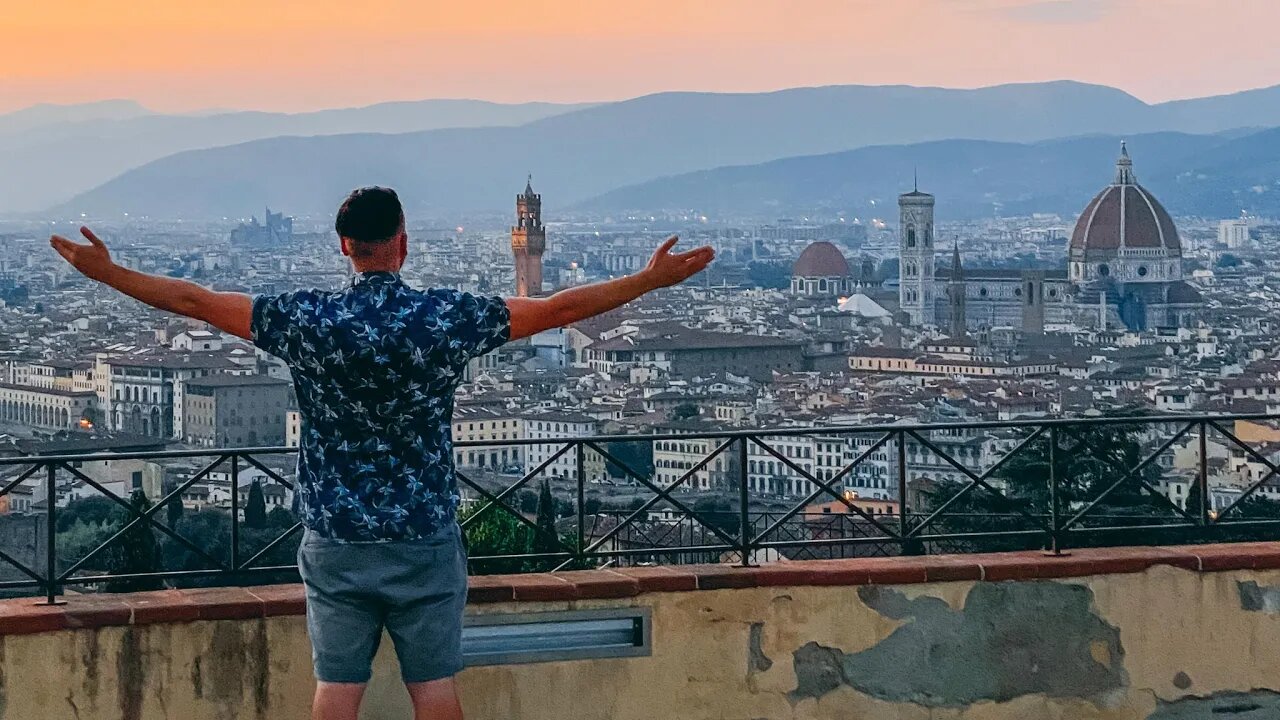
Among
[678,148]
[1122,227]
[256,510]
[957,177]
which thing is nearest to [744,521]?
[256,510]

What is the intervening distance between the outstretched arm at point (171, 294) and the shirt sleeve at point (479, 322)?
195 mm

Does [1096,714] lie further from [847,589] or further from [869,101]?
[869,101]

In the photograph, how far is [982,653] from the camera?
2.93m

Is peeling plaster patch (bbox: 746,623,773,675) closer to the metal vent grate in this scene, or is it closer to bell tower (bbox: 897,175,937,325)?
the metal vent grate

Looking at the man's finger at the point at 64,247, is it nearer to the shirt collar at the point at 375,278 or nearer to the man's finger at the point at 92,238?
the man's finger at the point at 92,238

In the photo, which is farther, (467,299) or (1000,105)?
(1000,105)

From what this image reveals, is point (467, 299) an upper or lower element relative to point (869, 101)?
lower

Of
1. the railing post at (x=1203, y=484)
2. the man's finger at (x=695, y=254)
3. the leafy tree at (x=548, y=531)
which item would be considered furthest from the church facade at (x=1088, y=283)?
the man's finger at (x=695, y=254)

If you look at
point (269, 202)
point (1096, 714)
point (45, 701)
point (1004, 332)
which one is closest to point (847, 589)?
point (1096, 714)

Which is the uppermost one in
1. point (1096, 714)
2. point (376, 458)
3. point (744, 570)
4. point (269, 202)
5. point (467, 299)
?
point (269, 202)

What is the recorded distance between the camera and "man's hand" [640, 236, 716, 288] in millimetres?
2129

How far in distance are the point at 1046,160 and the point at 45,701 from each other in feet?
542

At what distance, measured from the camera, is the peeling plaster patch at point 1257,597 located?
9.81 ft

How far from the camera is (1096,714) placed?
2.96 metres
